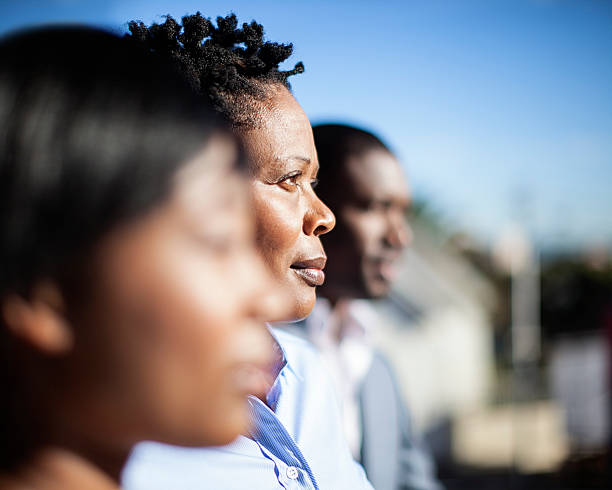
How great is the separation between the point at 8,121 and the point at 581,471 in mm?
14443

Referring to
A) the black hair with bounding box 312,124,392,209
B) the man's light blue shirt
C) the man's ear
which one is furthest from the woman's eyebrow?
the black hair with bounding box 312,124,392,209

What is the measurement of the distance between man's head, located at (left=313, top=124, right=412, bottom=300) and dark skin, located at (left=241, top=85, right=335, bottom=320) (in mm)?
1225

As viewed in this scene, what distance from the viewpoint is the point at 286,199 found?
1.56m

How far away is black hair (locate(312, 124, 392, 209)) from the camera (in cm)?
284

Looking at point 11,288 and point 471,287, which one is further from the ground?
point 11,288

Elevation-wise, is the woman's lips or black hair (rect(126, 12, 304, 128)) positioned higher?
black hair (rect(126, 12, 304, 128))

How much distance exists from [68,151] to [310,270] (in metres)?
0.92

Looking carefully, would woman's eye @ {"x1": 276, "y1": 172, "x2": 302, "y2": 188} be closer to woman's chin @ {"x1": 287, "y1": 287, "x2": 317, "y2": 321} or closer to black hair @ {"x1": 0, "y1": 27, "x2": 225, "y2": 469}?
woman's chin @ {"x1": 287, "y1": 287, "x2": 317, "y2": 321}

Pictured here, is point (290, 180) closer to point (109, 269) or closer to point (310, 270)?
point (310, 270)

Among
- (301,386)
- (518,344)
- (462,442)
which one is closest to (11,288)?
(301,386)

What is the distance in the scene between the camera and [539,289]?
117 ft

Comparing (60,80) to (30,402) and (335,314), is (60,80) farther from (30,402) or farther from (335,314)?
(335,314)

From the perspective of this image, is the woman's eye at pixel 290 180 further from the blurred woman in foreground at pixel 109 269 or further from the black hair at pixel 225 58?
the blurred woman in foreground at pixel 109 269

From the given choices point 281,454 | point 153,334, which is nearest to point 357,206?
point 281,454
